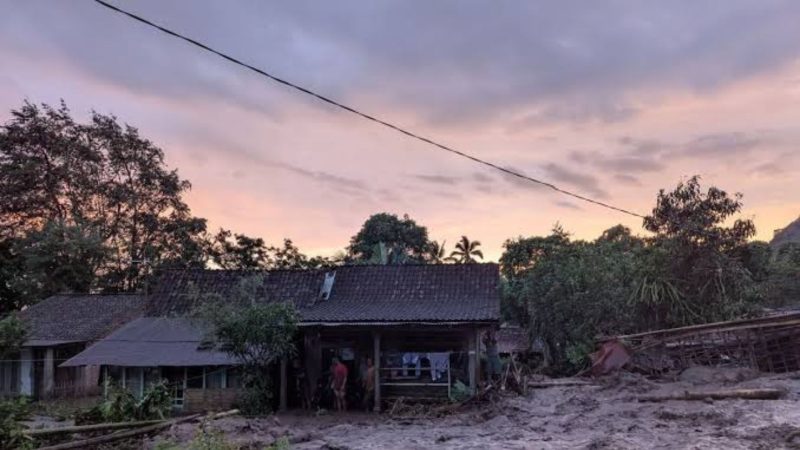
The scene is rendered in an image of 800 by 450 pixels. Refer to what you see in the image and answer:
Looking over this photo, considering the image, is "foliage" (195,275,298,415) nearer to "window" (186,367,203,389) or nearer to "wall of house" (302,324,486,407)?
"wall of house" (302,324,486,407)

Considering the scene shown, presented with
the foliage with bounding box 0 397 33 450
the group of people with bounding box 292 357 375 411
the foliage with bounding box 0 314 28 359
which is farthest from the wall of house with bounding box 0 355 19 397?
the foliage with bounding box 0 397 33 450

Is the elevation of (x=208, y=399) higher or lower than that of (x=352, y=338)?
lower

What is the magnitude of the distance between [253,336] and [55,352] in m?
13.8

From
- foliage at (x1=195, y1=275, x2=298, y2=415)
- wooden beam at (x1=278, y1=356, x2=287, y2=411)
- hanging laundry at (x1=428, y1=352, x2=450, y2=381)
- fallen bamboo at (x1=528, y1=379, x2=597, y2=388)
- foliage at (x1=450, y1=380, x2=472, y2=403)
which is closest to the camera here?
foliage at (x1=195, y1=275, x2=298, y2=415)

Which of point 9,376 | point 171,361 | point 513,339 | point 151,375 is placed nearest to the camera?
point 171,361

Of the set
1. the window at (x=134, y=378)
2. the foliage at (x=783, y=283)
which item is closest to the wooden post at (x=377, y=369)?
the window at (x=134, y=378)

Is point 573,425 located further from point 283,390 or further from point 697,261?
point 697,261

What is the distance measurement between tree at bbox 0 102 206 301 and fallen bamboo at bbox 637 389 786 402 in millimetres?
26780

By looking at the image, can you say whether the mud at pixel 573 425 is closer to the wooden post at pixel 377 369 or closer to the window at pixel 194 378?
the wooden post at pixel 377 369

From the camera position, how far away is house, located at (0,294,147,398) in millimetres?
26812

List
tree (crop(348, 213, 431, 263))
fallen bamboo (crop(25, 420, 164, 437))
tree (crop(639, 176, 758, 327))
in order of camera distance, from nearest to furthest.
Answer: fallen bamboo (crop(25, 420, 164, 437)) < tree (crop(639, 176, 758, 327)) < tree (crop(348, 213, 431, 263))

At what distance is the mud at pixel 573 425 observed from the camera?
12.1m

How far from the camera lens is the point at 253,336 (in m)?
18.4

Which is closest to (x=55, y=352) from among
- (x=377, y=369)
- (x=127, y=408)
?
(x=377, y=369)
